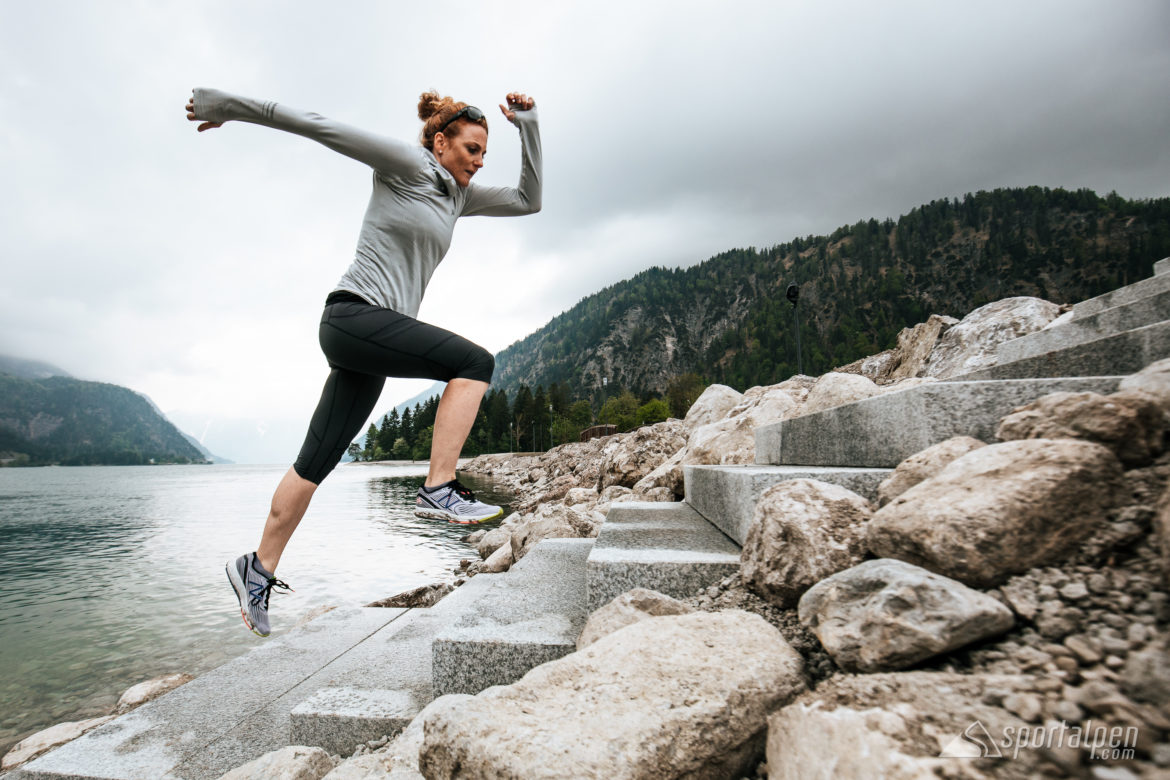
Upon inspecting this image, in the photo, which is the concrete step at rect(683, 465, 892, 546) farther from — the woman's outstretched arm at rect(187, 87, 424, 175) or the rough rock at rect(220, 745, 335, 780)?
the woman's outstretched arm at rect(187, 87, 424, 175)

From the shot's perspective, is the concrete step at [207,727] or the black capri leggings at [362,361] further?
the concrete step at [207,727]

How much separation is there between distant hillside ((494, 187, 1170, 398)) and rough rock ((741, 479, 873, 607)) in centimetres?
9610

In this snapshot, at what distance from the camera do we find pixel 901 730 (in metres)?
0.98

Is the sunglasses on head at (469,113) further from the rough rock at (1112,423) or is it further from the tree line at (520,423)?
the tree line at (520,423)

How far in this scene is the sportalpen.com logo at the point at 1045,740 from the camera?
80cm

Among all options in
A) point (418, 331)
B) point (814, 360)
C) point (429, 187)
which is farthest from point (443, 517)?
point (814, 360)

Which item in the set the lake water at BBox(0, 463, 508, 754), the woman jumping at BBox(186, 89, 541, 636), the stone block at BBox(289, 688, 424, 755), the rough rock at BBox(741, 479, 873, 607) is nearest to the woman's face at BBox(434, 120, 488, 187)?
the woman jumping at BBox(186, 89, 541, 636)

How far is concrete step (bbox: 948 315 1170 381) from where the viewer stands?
214 centimetres

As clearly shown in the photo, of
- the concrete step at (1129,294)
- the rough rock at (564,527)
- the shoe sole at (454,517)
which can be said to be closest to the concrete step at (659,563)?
the shoe sole at (454,517)

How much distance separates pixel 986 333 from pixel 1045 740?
21.3 feet

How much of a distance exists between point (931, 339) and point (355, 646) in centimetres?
812

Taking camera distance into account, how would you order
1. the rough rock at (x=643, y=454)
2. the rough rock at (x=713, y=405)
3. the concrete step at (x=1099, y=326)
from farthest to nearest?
the rough rock at (x=713, y=405) < the rough rock at (x=643, y=454) < the concrete step at (x=1099, y=326)

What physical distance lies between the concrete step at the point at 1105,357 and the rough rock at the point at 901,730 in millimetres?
1999

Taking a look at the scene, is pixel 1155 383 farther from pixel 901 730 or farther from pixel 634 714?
pixel 634 714
